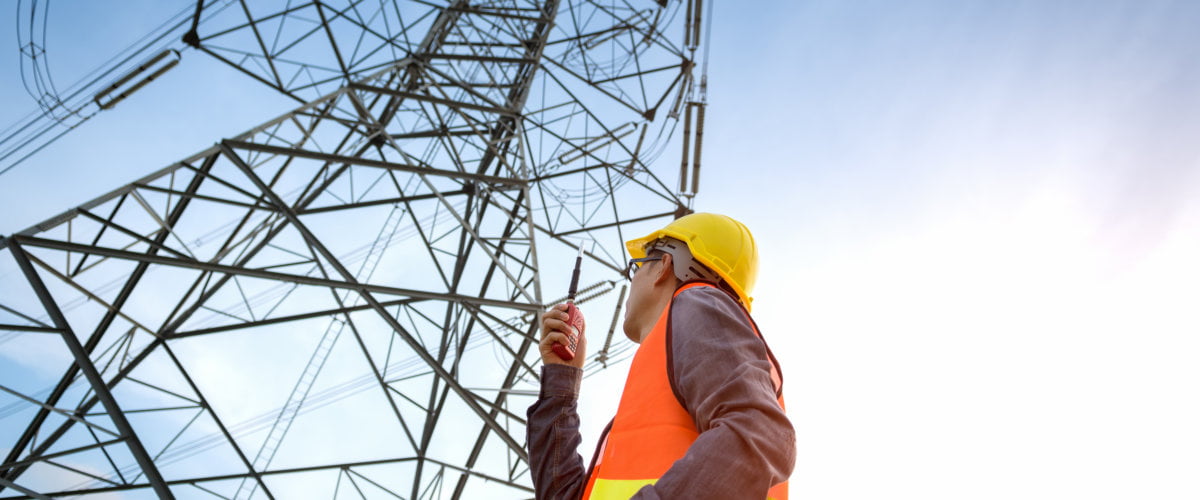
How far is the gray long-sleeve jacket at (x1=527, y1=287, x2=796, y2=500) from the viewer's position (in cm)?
122

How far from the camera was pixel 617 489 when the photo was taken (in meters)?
1.42

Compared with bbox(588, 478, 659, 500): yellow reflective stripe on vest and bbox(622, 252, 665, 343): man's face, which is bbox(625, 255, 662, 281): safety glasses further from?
bbox(588, 478, 659, 500): yellow reflective stripe on vest

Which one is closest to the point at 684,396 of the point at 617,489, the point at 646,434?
the point at 646,434

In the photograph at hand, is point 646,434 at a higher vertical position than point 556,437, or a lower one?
lower

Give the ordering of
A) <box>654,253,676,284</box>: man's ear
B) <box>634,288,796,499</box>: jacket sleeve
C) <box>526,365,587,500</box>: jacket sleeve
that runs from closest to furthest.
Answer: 1. <box>634,288,796,499</box>: jacket sleeve
2. <box>526,365,587,500</box>: jacket sleeve
3. <box>654,253,676,284</box>: man's ear

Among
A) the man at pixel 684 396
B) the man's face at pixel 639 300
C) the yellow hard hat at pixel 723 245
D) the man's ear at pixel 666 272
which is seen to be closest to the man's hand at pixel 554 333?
the man at pixel 684 396

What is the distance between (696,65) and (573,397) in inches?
376

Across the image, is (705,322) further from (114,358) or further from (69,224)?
(114,358)

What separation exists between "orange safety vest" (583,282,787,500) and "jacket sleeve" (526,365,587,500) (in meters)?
0.38

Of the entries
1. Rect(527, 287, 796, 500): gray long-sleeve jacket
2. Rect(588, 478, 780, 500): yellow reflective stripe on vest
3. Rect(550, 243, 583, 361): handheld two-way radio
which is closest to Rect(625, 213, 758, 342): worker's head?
Rect(550, 243, 583, 361): handheld two-way radio

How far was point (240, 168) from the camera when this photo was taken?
255 inches

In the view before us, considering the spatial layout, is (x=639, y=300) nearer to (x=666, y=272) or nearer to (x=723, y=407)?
(x=666, y=272)

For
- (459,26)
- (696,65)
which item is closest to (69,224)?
(459,26)

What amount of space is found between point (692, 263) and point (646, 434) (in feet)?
2.29
